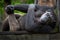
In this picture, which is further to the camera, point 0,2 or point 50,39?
point 0,2

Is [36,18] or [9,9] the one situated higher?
[9,9]

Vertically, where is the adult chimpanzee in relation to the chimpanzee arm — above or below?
below

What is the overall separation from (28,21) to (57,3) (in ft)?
2.28

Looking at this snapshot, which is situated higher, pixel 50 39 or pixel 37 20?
pixel 37 20

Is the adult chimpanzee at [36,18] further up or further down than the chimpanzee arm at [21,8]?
further down

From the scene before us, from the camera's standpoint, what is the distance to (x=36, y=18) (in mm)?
5602

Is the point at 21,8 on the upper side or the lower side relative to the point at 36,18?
upper

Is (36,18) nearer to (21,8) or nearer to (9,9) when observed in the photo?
(21,8)

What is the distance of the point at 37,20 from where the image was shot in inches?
219

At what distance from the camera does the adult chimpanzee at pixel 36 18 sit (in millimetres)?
5520

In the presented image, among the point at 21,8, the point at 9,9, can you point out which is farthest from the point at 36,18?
the point at 9,9

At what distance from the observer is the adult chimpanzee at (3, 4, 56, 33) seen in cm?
552

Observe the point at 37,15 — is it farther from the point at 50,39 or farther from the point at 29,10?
the point at 50,39

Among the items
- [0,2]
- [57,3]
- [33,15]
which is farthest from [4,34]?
[0,2]
